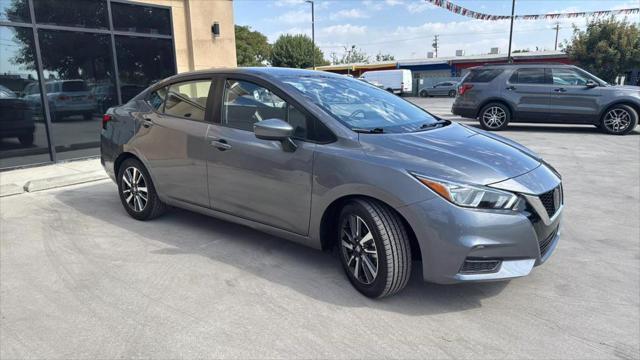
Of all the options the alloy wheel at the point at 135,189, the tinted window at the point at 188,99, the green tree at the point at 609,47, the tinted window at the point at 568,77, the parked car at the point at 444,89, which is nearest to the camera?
the tinted window at the point at 188,99

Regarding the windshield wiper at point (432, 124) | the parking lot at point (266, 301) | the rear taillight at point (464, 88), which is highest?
the rear taillight at point (464, 88)

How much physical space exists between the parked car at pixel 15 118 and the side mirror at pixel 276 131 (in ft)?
21.3

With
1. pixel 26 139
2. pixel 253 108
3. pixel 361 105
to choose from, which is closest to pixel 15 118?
pixel 26 139

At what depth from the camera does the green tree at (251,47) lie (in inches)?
2079

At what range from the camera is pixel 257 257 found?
3.77 meters

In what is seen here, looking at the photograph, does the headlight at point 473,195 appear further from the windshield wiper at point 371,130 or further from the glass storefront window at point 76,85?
the glass storefront window at point 76,85

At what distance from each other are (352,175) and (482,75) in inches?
400

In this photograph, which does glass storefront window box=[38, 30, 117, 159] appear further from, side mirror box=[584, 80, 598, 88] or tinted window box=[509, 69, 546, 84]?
side mirror box=[584, 80, 598, 88]

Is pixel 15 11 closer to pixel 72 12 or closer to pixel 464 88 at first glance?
pixel 72 12

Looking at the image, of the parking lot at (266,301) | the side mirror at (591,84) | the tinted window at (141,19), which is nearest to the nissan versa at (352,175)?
the parking lot at (266,301)

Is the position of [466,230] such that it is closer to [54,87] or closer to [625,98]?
[54,87]

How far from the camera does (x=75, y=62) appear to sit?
8422 millimetres

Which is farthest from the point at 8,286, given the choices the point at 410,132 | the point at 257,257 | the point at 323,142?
the point at 410,132

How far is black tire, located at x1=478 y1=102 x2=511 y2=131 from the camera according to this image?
11.5 metres
